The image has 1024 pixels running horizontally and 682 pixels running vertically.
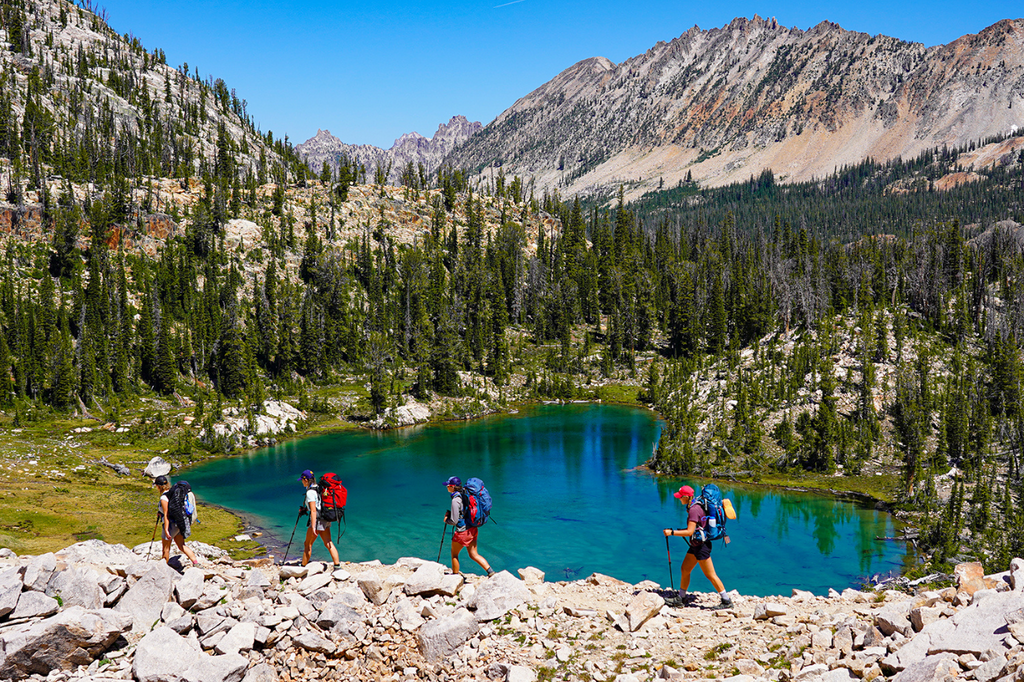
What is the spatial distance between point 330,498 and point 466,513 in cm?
422

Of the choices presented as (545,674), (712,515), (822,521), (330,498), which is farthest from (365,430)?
(545,674)

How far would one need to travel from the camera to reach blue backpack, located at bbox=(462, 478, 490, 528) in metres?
17.0

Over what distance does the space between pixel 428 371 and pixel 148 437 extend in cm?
4049

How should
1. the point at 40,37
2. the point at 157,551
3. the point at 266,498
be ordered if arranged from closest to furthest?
the point at 157,551
the point at 266,498
the point at 40,37

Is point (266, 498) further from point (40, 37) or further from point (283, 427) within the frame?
point (40, 37)

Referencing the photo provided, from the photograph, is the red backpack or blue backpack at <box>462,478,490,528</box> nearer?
blue backpack at <box>462,478,490,528</box>

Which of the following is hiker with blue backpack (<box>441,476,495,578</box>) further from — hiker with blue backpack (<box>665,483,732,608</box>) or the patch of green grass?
hiker with blue backpack (<box>665,483,732,608</box>)

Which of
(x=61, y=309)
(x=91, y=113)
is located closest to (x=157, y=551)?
(x=61, y=309)

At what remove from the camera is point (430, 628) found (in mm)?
14031

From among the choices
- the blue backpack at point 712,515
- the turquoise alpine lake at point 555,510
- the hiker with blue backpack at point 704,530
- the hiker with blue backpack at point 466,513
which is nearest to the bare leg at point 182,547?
the hiker with blue backpack at point 466,513

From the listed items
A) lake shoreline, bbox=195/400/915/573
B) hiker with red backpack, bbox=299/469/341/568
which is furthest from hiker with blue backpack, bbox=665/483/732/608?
lake shoreline, bbox=195/400/915/573

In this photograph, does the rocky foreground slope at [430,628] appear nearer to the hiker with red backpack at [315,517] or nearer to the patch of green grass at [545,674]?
the patch of green grass at [545,674]

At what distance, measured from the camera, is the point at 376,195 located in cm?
15475

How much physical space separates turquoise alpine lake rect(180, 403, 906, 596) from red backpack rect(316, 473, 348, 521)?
14.8m
